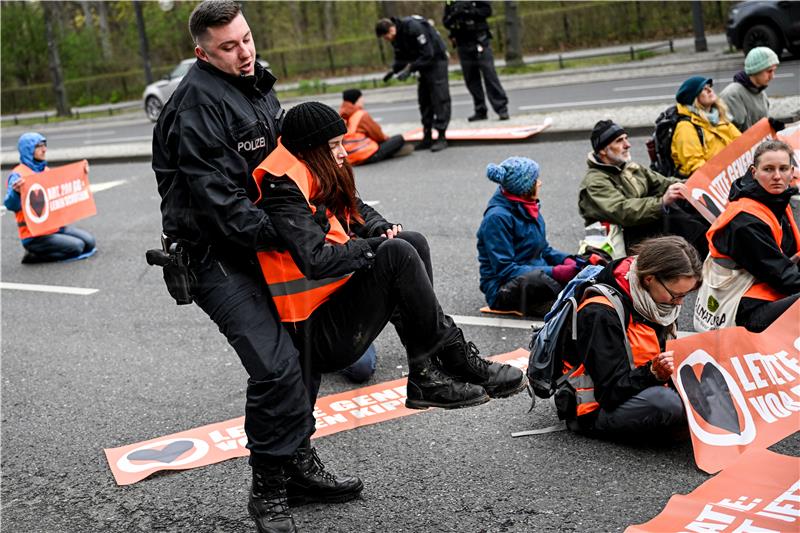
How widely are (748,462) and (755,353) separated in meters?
0.74

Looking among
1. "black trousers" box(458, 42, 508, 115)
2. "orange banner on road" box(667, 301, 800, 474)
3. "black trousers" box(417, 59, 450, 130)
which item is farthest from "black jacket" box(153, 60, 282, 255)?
"black trousers" box(458, 42, 508, 115)

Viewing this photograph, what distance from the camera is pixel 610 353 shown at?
471 cm

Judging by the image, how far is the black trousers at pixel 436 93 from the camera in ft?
46.0

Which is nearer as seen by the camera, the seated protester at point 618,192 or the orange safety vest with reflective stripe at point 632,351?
the orange safety vest with reflective stripe at point 632,351

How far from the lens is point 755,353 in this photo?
15.8ft

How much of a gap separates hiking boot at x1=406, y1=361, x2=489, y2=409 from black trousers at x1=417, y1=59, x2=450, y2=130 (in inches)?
403

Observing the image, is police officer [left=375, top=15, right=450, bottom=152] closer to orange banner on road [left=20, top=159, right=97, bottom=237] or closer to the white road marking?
orange banner on road [left=20, top=159, right=97, bottom=237]

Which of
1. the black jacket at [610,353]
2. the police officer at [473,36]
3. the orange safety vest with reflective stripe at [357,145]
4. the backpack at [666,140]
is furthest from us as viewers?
the police officer at [473,36]

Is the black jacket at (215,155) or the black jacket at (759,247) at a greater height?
the black jacket at (215,155)

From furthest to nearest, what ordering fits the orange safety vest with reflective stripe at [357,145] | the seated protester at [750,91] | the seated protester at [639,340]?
the orange safety vest with reflective stripe at [357,145], the seated protester at [750,91], the seated protester at [639,340]

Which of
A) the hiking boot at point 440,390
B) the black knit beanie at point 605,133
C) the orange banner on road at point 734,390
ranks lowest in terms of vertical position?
the orange banner on road at point 734,390

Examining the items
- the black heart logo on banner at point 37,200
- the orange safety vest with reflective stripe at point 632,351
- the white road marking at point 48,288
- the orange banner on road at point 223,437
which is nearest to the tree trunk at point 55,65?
the black heart logo on banner at point 37,200

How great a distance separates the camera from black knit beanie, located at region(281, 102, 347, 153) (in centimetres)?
395

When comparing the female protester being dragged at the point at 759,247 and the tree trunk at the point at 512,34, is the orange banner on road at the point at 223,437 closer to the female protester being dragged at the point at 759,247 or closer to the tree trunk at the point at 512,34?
the female protester being dragged at the point at 759,247
